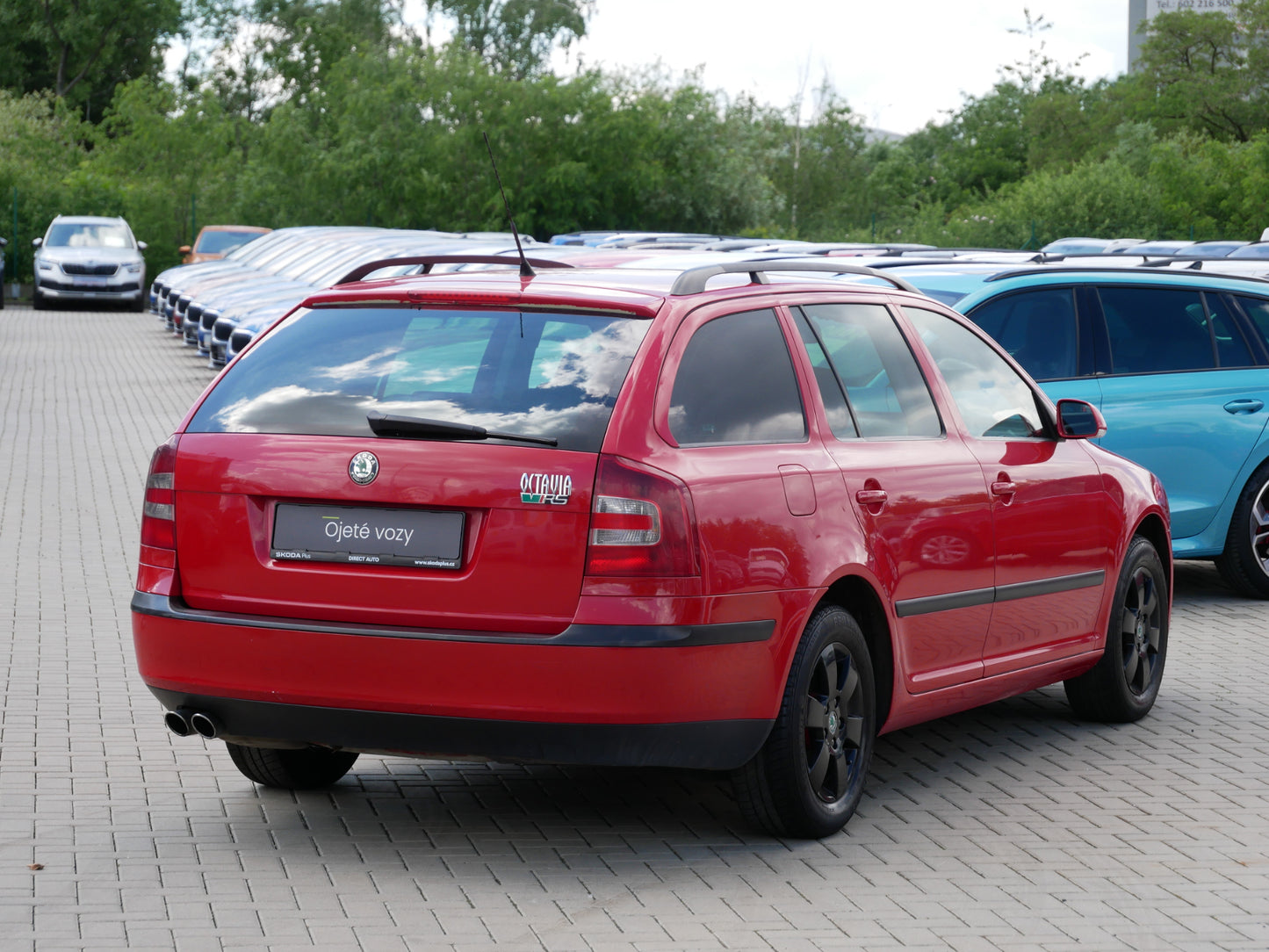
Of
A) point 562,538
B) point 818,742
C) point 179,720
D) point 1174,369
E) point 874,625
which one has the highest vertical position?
point 562,538

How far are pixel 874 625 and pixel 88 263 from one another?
33.2 metres

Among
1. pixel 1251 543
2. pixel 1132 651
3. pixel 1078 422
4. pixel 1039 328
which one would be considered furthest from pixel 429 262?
pixel 1251 543

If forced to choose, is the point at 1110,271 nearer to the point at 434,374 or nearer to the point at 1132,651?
the point at 1132,651

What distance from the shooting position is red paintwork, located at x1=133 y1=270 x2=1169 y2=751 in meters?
4.55

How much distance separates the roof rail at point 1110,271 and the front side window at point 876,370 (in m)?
3.51

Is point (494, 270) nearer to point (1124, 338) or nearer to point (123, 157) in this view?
point (1124, 338)

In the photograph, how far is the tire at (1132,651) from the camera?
6.79 metres

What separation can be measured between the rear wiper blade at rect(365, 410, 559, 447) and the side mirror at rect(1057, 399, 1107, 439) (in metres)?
2.55

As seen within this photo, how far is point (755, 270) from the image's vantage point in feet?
17.8

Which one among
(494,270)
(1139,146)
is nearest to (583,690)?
(494,270)

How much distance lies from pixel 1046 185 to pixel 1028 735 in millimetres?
41293

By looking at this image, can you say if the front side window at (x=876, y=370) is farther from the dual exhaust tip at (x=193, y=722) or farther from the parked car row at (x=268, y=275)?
the parked car row at (x=268, y=275)

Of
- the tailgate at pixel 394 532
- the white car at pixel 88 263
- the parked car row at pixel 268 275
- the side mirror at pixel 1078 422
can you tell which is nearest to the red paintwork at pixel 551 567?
the tailgate at pixel 394 532

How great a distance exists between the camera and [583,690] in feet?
14.9
